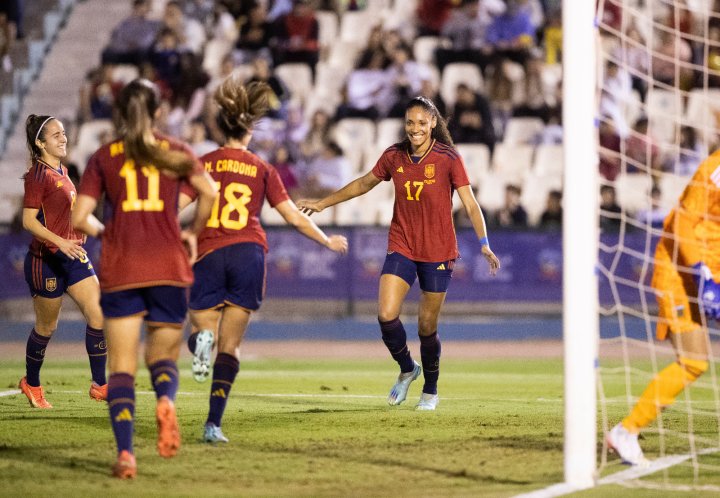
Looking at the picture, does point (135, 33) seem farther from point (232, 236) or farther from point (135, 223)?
point (135, 223)

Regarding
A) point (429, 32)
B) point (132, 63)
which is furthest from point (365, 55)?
point (132, 63)

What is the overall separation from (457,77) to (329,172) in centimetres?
325

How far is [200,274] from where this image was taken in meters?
8.06

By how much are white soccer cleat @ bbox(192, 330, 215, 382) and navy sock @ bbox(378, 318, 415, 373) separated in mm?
2396

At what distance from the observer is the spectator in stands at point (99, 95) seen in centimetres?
2153

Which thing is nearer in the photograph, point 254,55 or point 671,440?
point 671,440

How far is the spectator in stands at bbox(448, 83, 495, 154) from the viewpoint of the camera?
20.0 metres

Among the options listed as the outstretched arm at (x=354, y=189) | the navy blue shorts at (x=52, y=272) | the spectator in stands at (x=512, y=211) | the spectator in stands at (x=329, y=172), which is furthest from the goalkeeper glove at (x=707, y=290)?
the spectator in stands at (x=329, y=172)

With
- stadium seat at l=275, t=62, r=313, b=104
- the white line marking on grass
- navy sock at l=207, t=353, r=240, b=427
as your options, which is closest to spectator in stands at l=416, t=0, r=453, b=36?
stadium seat at l=275, t=62, r=313, b=104

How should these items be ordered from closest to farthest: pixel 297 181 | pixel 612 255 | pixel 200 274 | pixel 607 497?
pixel 607 497, pixel 200 274, pixel 612 255, pixel 297 181

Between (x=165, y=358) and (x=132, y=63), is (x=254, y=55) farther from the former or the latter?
(x=165, y=358)

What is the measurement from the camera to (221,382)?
797cm

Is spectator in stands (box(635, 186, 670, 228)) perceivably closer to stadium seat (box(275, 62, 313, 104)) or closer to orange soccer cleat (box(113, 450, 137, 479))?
stadium seat (box(275, 62, 313, 104))

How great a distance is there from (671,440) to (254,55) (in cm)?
1506
